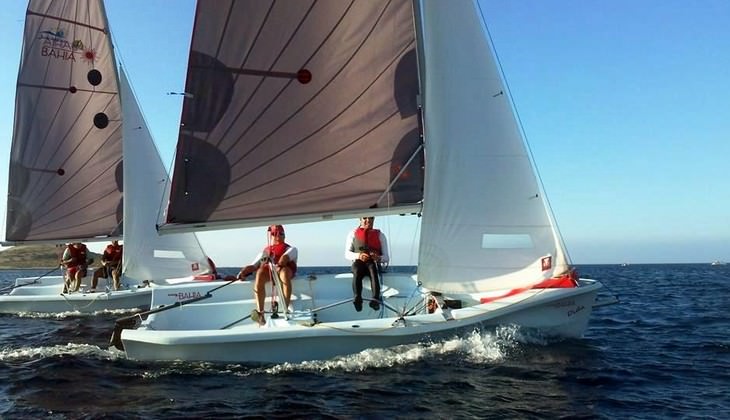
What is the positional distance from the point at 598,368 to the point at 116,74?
15206mm

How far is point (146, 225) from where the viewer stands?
14742 millimetres

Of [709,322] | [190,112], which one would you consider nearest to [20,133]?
[190,112]

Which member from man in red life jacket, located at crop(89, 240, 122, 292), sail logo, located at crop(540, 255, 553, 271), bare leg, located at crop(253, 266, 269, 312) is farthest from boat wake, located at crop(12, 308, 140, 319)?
sail logo, located at crop(540, 255, 553, 271)

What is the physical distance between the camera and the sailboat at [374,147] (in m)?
8.25

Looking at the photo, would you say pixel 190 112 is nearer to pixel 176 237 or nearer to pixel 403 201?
pixel 403 201

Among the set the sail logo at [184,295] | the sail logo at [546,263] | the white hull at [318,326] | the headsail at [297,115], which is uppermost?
the headsail at [297,115]

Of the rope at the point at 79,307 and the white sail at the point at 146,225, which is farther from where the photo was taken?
the rope at the point at 79,307

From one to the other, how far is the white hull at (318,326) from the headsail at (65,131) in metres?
9.03

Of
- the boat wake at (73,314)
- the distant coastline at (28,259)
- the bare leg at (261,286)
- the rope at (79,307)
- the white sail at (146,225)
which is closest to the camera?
the bare leg at (261,286)

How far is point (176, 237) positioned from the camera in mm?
14344

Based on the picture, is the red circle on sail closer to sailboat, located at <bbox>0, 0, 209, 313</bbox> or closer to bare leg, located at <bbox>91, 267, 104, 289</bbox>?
sailboat, located at <bbox>0, 0, 209, 313</bbox>

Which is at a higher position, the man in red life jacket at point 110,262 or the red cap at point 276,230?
the red cap at point 276,230

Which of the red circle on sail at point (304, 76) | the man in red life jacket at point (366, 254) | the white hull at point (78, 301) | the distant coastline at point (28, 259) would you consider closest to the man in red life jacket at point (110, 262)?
the white hull at point (78, 301)

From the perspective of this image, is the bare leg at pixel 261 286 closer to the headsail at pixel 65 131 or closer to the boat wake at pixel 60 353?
the boat wake at pixel 60 353
